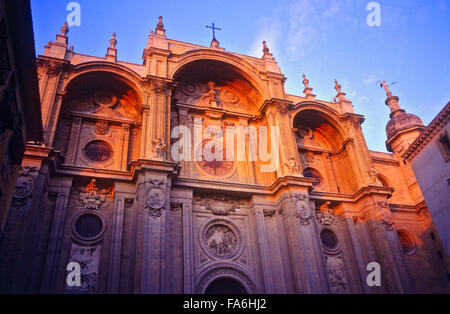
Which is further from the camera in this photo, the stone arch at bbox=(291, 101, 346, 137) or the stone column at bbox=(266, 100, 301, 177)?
the stone arch at bbox=(291, 101, 346, 137)

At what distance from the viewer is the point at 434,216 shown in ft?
67.6

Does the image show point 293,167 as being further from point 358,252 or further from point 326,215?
point 358,252

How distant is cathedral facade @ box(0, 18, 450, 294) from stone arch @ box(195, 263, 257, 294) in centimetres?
5

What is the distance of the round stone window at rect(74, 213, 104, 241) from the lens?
50.5 ft

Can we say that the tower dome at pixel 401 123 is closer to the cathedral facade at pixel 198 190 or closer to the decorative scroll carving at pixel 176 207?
the cathedral facade at pixel 198 190

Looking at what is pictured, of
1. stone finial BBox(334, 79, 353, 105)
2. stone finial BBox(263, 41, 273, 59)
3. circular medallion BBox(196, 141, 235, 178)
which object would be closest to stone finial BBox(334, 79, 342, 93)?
stone finial BBox(334, 79, 353, 105)

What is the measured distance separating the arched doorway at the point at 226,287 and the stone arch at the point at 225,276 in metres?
0.19

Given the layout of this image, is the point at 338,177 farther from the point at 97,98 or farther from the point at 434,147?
the point at 97,98

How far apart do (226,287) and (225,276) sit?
0.61 m

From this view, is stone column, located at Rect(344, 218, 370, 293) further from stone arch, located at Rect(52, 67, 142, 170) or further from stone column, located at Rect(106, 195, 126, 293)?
stone arch, located at Rect(52, 67, 142, 170)

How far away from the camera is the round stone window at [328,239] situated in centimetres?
1970
